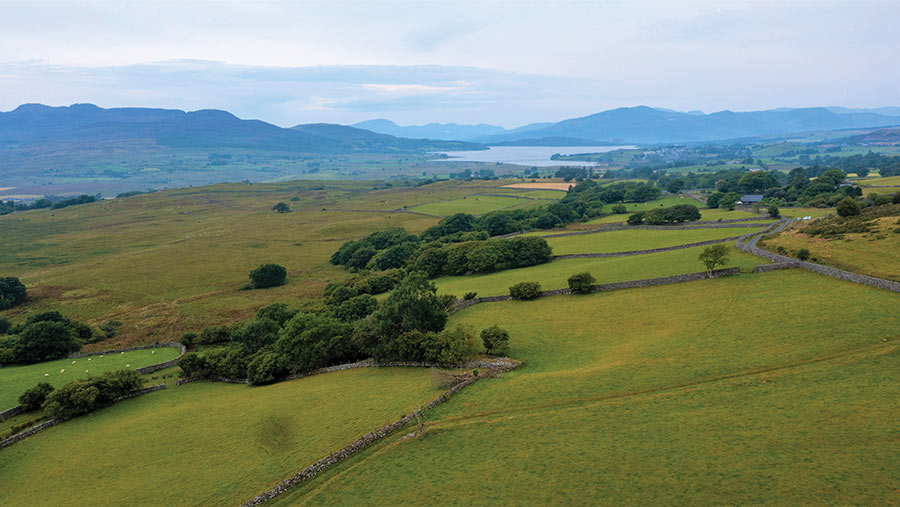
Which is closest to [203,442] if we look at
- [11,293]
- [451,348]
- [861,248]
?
[451,348]

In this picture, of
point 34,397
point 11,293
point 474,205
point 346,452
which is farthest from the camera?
point 474,205

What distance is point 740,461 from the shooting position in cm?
2236

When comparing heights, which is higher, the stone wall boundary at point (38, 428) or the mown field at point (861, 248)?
the mown field at point (861, 248)

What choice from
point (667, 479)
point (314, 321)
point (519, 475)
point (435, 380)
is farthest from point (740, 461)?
point (314, 321)

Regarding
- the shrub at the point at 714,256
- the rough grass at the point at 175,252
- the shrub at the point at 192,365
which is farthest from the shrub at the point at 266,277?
the shrub at the point at 714,256

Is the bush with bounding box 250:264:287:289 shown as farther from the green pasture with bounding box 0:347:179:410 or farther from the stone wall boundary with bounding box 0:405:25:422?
the stone wall boundary with bounding box 0:405:25:422

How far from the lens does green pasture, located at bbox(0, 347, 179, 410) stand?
140 ft

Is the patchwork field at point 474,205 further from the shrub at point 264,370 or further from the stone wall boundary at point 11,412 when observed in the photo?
the stone wall boundary at point 11,412

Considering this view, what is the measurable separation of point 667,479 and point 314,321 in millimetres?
32818

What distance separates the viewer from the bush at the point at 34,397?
128ft

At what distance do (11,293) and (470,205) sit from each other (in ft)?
363

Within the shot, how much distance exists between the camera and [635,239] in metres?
76.1

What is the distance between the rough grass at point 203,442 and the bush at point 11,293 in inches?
2113

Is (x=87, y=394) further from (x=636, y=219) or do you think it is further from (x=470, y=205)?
(x=470, y=205)
